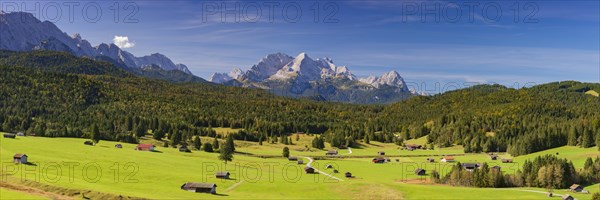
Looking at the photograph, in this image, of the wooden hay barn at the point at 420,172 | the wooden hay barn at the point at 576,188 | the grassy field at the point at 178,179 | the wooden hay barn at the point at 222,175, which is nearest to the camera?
the grassy field at the point at 178,179

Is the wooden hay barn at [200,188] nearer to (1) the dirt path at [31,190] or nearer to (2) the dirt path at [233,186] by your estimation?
(2) the dirt path at [233,186]

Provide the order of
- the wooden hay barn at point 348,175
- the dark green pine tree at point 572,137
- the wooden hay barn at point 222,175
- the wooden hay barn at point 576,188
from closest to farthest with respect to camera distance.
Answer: the wooden hay barn at point 576,188 → the wooden hay barn at point 222,175 → the wooden hay barn at point 348,175 → the dark green pine tree at point 572,137

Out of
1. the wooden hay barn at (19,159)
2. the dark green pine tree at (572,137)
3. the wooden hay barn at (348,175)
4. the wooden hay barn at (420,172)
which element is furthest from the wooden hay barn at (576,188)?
the wooden hay barn at (19,159)

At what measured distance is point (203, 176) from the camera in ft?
364

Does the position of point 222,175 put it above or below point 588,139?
below

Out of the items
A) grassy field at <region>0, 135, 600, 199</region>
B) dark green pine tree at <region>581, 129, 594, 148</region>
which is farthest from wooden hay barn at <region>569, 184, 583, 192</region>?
dark green pine tree at <region>581, 129, 594, 148</region>

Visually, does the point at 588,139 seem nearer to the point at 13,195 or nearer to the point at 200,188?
the point at 200,188

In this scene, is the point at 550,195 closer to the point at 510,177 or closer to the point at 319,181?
the point at 510,177

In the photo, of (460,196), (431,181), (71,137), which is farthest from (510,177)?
(71,137)

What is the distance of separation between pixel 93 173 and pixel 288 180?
4319 centimetres

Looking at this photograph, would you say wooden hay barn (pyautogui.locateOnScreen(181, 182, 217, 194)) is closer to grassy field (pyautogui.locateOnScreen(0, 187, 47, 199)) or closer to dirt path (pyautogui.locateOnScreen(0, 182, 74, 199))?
dirt path (pyautogui.locateOnScreen(0, 182, 74, 199))

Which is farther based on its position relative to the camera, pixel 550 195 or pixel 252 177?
pixel 252 177

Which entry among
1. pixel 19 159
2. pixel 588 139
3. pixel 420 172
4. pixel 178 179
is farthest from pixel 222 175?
pixel 588 139

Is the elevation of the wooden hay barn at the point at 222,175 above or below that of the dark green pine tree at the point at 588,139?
below
